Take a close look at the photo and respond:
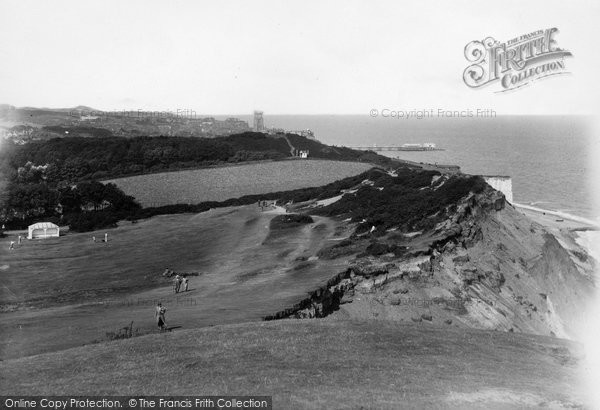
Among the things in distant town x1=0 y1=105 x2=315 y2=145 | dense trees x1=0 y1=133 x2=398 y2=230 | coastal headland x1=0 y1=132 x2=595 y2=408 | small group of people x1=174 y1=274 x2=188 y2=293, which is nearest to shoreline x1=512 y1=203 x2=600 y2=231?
coastal headland x1=0 y1=132 x2=595 y2=408

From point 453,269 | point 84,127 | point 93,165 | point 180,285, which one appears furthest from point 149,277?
point 84,127

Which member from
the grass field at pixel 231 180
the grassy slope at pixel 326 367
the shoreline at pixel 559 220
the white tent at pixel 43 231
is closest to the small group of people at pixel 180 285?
the grassy slope at pixel 326 367

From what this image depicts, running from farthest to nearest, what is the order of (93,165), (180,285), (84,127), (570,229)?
(84,127)
(93,165)
(570,229)
(180,285)

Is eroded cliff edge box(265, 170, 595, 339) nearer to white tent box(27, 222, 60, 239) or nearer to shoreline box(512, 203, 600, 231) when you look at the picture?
shoreline box(512, 203, 600, 231)

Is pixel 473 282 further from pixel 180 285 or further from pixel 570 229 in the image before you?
pixel 570 229

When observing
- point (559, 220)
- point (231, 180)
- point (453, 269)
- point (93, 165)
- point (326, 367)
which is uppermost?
point (93, 165)

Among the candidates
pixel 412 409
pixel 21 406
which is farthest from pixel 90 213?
pixel 412 409
